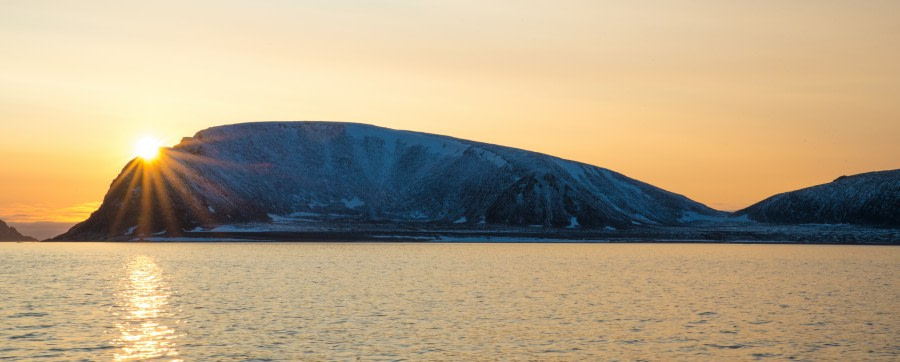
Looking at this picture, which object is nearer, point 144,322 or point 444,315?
point 144,322

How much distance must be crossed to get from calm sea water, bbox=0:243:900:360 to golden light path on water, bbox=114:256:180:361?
91 mm

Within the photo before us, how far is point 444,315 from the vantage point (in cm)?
5284

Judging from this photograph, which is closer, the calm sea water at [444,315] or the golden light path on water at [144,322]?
the golden light path on water at [144,322]

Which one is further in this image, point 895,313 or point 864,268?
point 864,268

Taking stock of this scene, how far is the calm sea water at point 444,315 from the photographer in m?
40.0

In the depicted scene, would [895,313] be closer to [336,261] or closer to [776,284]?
[776,284]

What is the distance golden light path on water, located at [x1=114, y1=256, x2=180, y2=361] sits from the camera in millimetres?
39156

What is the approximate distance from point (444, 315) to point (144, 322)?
50.5ft

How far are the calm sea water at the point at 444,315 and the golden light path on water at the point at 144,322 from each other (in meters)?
0.09

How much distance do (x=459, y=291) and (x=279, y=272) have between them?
2865 centimetres

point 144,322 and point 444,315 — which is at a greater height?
point 444,315

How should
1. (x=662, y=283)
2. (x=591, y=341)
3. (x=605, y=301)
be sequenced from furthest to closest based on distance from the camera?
1. (x=662, y=283)
2. (x=605, y=301)
3. (x=591, y=341)

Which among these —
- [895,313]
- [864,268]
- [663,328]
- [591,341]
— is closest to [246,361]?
[591,341]

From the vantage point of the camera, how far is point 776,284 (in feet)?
265
